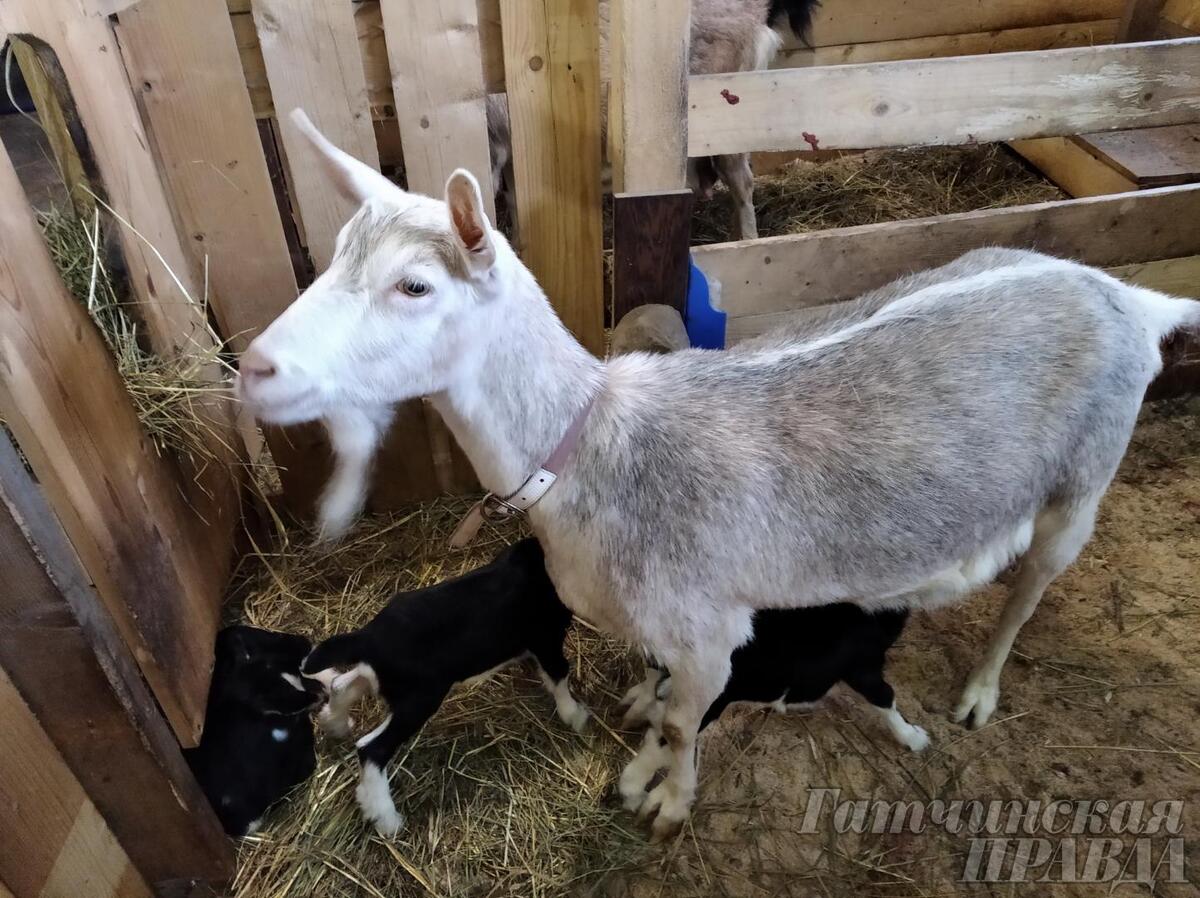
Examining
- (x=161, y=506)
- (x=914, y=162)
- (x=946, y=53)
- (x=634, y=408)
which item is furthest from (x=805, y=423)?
(x=946, y=53)

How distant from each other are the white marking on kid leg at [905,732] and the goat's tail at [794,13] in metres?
3.76

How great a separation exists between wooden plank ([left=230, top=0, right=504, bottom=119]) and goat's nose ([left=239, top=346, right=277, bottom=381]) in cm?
133

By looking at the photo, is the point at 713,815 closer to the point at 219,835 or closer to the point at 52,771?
the point at 219,835

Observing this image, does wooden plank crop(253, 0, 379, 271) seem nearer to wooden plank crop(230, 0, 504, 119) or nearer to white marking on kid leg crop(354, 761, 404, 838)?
wooden plank crop(230, 0, 504, 119)

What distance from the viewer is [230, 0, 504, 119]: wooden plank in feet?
8.55

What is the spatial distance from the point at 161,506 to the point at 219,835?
967 mm

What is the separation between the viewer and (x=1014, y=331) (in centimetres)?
229

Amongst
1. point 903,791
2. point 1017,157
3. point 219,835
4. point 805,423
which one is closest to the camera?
point 805,423

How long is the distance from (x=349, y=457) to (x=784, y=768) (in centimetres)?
175

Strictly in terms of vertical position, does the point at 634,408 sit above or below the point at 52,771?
above

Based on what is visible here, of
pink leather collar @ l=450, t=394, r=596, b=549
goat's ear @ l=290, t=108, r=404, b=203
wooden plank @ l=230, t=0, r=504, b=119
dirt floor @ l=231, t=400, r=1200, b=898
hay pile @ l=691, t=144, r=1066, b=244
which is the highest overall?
wooden plank @ l=230, t=0, r=504, b=119

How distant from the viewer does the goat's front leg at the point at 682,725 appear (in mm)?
2299

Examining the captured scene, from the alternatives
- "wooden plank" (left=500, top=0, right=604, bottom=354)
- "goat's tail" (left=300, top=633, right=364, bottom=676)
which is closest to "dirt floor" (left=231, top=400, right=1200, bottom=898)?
"goat's tail" (left=300, top=633, right=364, bottom=676)

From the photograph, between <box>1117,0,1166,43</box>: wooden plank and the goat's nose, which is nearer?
the goat's nose
